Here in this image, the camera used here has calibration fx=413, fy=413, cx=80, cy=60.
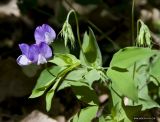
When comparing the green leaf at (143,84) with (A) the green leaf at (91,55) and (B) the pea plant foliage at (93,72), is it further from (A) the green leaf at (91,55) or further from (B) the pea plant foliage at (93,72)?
(A) the green leaf at (91,55)

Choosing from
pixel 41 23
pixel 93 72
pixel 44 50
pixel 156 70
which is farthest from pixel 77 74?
pixel 41 23

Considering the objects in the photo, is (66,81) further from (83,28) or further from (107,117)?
(83,28)

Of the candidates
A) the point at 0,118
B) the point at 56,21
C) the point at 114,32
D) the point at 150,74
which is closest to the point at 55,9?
the point at 56,21

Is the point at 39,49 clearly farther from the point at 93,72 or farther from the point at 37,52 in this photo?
the point at 93,72

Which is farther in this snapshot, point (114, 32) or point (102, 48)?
point (114, 32)

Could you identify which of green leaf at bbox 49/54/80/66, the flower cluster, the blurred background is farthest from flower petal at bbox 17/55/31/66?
the blurred background

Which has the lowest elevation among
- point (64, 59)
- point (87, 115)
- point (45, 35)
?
point (87, 115)

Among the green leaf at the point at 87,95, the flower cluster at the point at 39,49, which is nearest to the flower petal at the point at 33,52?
the flower cluster at the point at 39,49
